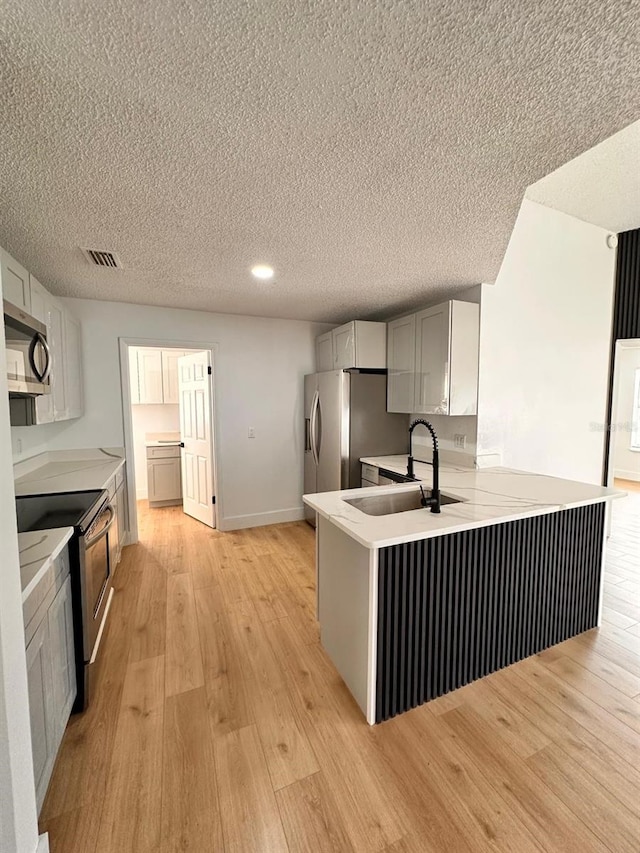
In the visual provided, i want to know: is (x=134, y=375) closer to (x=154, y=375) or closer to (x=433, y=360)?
(x=154, y=375)

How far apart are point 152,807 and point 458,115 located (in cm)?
272

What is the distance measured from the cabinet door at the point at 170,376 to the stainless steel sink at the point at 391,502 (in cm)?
380

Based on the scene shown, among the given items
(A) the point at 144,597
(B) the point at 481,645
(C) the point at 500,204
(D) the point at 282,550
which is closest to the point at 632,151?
(C) the point at 500,204

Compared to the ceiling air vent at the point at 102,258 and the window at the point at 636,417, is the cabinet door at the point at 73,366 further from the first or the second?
the window at the point at 636,417

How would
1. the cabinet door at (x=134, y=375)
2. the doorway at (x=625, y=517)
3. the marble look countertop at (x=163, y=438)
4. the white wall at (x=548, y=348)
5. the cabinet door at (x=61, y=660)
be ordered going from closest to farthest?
1. the cabinet door at (x=61, y=660)
2. the doorway at (x=625, y=517)
3. the white wall at (x=548, y=348)
4. the cabinet door at (x=134, y=375)
5. the marble look countertop at (x=163, y=438)

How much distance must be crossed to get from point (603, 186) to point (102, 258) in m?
3.92

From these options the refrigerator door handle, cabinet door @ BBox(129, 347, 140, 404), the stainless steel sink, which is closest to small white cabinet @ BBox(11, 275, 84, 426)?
cabinet door @ BBox(129, 347, 140, 404)

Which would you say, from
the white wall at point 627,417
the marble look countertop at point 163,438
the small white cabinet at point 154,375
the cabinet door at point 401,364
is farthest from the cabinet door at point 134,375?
the white wall at point 627,417

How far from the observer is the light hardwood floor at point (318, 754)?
1181 mm

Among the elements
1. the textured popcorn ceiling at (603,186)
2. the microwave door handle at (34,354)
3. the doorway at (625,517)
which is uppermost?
the textured popcorn ceiling at (603,186)

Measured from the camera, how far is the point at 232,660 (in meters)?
2.00

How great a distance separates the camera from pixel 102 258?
2346mm

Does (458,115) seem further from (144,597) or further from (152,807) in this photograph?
(144,597)

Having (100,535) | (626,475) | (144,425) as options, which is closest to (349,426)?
(100,535)
